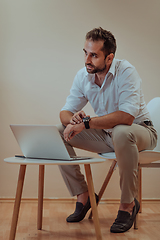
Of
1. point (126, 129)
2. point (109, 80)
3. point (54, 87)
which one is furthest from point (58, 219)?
point (54, 87)

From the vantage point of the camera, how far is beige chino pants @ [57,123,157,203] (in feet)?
4.93

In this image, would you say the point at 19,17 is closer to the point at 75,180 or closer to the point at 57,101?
the point at 57,101

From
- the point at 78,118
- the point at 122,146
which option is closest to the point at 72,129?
the point at 78,118

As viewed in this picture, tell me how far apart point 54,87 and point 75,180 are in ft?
3.08

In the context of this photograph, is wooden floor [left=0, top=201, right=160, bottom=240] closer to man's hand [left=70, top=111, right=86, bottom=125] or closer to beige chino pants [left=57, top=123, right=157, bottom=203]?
beige chino pants [left=57, top=123, right=157, bottom=203]

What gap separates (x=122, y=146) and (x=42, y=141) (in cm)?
45

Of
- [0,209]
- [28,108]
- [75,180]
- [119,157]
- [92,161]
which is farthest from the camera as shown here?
[28,108]

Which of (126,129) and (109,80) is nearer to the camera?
(126,129)

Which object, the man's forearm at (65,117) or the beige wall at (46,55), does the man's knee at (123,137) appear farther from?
the beige wall at (46,55)

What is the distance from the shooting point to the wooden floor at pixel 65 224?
1.47 metres

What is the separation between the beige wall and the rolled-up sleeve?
30.1 inches

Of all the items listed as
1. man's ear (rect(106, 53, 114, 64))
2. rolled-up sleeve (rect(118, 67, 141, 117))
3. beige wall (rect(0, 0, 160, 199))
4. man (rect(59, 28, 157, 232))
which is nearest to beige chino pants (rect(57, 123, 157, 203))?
man (rect(59, 28, 157, 232))

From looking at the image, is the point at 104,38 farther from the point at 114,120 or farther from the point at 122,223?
the point at 122,223

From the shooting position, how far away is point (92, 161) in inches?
47.3
